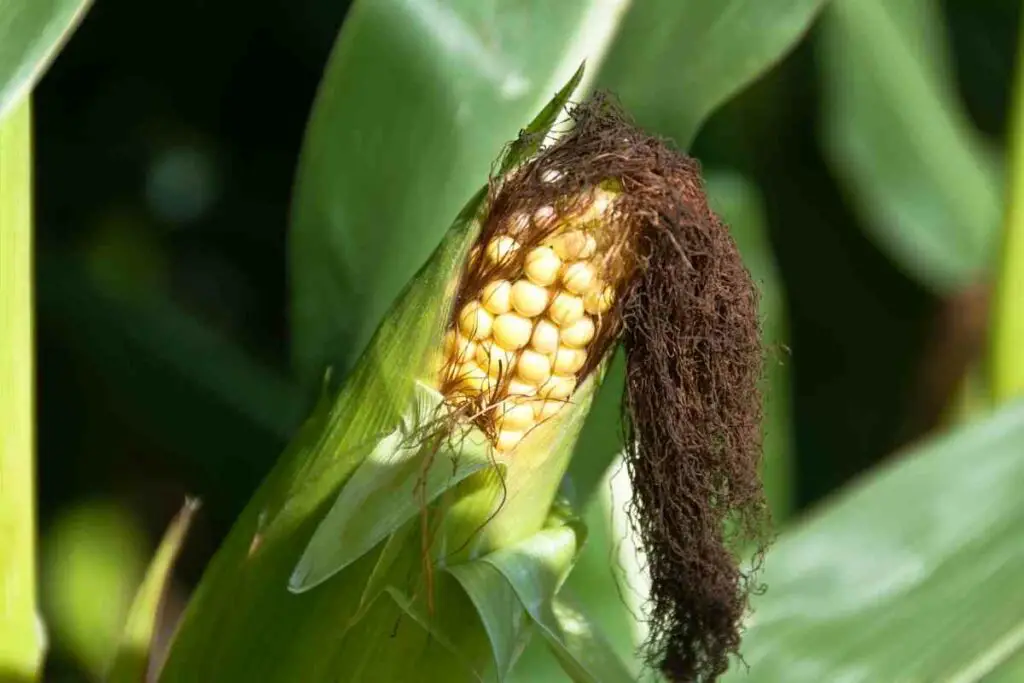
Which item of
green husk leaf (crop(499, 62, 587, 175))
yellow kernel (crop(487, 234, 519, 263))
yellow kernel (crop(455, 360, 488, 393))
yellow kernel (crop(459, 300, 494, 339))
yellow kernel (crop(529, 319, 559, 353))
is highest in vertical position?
green husk leaf (crop(499, 62, 587, 175))

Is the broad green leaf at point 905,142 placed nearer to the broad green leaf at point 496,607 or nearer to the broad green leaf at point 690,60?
the broad green leaf at point 690,60

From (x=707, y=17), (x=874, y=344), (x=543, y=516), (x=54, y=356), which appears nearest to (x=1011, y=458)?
(x=707, y=17)

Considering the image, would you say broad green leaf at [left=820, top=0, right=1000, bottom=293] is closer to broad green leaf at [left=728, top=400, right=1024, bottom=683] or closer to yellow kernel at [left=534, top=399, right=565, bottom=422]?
broad green leaf at [left=728, top=400, right=1024, bottom=683]

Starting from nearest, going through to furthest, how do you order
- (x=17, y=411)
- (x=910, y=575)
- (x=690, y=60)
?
(x=17, y=411)
(x=690, y=60)
(x=910, y=575)

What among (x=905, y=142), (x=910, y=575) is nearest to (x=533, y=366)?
(x=910, y=575)

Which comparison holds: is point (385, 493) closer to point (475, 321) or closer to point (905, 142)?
point (475, 321)

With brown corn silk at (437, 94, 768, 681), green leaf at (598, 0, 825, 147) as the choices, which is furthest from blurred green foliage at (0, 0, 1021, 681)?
brown corn silk at (437, 94, 768, 681)
